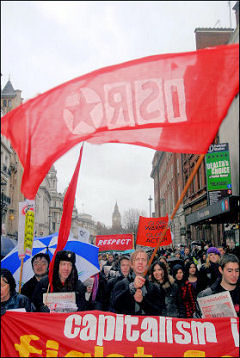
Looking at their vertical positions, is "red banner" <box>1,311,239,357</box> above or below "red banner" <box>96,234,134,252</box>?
below

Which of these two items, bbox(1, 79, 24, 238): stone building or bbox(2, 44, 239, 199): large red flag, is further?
bbox(1, 79, 24, 238): stone building

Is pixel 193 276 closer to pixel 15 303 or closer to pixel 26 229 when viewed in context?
pixel 26 229

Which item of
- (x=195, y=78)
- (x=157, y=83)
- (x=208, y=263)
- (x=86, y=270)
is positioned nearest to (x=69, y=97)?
(x=157, y=83)

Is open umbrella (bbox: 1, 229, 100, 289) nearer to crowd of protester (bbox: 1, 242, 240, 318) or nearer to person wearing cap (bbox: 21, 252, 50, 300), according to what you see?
crowd of protester (bbox: 1, 242, 240, 318)

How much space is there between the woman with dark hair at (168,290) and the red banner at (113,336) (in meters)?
0.83

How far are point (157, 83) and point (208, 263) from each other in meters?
4.64

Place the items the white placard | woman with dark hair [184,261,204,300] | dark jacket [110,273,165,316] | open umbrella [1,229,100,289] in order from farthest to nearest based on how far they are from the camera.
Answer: woman with dark hair [184,261,204,300]
open umbrella [1,229,100,289]
dark jacket [110,273,165,316]
the white placard

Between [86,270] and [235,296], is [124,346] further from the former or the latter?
[86,270]

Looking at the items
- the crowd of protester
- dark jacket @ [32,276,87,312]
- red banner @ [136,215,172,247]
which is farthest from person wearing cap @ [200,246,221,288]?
red banner @ [136,215,172,247]

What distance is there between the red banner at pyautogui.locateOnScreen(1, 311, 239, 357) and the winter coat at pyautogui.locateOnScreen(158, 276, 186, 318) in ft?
3.06

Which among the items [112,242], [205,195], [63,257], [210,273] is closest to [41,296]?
[63,257]

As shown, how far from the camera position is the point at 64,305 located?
4473 millimetres

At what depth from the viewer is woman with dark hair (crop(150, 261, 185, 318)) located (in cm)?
502

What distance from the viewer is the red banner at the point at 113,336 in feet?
12.4
